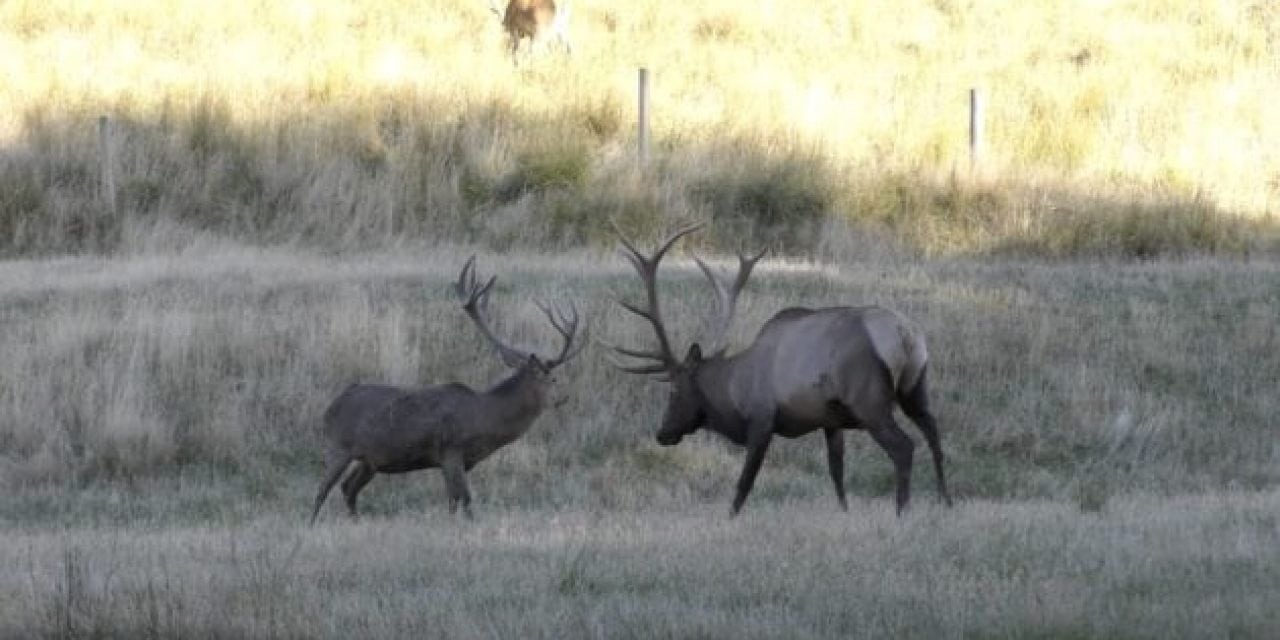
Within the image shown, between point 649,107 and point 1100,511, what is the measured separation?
13642 mm

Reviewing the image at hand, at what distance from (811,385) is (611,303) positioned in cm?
531

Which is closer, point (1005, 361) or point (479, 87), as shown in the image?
point (1005, 361)

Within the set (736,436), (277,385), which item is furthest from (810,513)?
(277,385)

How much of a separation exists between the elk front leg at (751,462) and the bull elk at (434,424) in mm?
1317

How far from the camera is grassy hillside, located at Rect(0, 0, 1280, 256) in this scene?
22.1m

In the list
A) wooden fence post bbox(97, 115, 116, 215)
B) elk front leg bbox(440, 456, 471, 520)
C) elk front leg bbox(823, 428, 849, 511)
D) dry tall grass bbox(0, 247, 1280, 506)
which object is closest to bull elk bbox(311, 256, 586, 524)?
elk front leg bbox(440, 456, 471, 520)

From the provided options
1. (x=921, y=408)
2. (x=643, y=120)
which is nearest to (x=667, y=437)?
(x=921, y=408)

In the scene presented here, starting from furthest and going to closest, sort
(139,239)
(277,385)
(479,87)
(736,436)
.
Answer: (479,87)
(139,239)
(277,385)
(736,436)

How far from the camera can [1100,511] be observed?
38.4ft

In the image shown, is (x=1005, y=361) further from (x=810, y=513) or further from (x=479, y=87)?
(x=479, y=87)

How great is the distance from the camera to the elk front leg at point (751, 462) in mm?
12242

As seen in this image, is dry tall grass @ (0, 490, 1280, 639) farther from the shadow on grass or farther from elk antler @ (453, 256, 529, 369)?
the shadow on grass

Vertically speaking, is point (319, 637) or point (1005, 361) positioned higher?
point (319, 637)

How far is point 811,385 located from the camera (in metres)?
12.1
